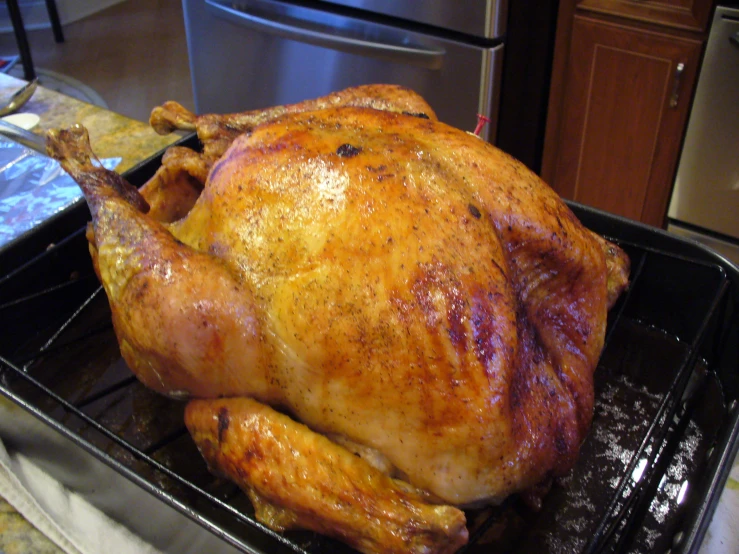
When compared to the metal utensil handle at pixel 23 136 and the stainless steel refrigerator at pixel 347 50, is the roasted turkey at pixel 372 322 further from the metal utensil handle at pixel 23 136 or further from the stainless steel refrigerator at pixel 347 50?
the stainless steel refrigerator at pixel 347 50

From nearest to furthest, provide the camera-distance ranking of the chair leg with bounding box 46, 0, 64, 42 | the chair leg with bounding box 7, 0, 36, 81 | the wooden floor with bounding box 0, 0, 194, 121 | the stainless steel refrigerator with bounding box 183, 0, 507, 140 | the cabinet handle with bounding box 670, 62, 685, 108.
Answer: the cabinet handle with bounding box 670, 62, 685, 108 → the stainless steel refrigerator with bounding box 183, 0, 507, 140 → the chair leg with bounding box 7, 0, 36, 81 → the wooden floor with bounding box 0, 0, 194, 121 → the chair leg with bounding box 46, 0, 64, 42

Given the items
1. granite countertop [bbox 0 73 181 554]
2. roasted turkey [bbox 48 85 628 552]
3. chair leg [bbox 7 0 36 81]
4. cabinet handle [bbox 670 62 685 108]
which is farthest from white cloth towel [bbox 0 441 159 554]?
chair leg [bbox 7 0 36 81]

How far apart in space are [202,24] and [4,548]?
2.11 meters

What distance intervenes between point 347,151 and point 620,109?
1324mm

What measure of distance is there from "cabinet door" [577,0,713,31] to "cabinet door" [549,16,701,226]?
0.11 ft

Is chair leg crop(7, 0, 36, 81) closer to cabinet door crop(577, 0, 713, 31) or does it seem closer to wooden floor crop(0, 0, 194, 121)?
wooden floor crop(0, 0, 194, 121)

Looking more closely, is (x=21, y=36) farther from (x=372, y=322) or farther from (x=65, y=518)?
(x=372, y=322)

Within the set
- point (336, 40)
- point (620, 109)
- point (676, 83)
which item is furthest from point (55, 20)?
point (676, 83)

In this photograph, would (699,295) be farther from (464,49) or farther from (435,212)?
(464,49)

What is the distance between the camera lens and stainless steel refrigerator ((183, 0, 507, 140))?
1865 millimetres

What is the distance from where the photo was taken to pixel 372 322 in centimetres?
75

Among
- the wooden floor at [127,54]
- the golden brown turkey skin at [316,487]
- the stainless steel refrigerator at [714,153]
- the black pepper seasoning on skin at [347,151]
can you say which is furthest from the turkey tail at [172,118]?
the wooden floor at [127,54]

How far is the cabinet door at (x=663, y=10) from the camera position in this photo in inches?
64.5

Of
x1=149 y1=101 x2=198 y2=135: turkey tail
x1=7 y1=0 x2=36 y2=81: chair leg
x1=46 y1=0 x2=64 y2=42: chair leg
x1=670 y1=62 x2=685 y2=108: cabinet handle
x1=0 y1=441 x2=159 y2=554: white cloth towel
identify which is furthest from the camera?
x1=46 y1=0 x2=64 y2=42: chair leg
